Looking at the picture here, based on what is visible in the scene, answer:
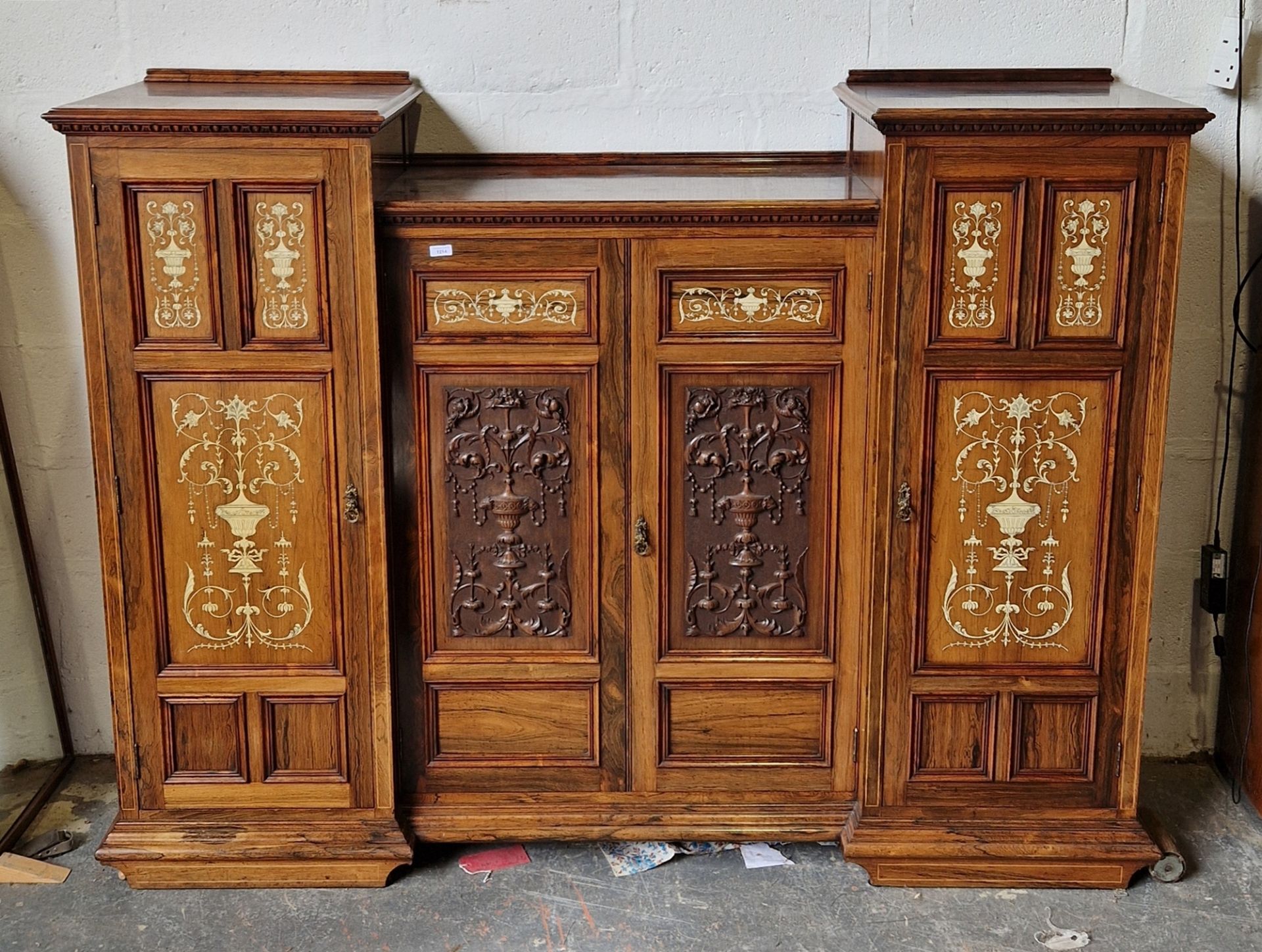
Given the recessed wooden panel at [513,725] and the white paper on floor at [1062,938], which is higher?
the recessed wooden panel at [513,725]

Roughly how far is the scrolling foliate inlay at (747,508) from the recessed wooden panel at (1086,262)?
52 centimetres

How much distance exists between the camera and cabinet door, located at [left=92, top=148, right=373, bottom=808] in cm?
255

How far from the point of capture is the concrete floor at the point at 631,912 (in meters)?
2.71

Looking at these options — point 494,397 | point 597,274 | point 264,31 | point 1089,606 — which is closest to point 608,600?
point 494,397

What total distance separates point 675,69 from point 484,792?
167 centimetres

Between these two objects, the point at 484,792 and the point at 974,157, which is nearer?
the point at 974,157

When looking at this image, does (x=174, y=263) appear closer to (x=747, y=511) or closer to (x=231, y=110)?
(x=231, y=110)

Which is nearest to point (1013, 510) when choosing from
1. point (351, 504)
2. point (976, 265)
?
point (976, 265)

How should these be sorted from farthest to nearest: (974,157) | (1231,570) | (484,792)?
(1231,570) < (484,792) < (974,157)

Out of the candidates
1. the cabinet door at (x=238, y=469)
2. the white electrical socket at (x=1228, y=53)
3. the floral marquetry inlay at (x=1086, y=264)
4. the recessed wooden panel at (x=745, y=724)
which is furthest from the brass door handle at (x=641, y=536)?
the white electrical socket at (x=1228, y=53)

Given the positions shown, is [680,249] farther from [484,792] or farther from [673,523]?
[484,792]

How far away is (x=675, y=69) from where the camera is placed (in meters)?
3.08

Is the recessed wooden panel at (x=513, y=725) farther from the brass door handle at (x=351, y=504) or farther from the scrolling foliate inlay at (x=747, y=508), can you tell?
the brass door handle at (x=351, y=504)

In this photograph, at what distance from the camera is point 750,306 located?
2.67m
